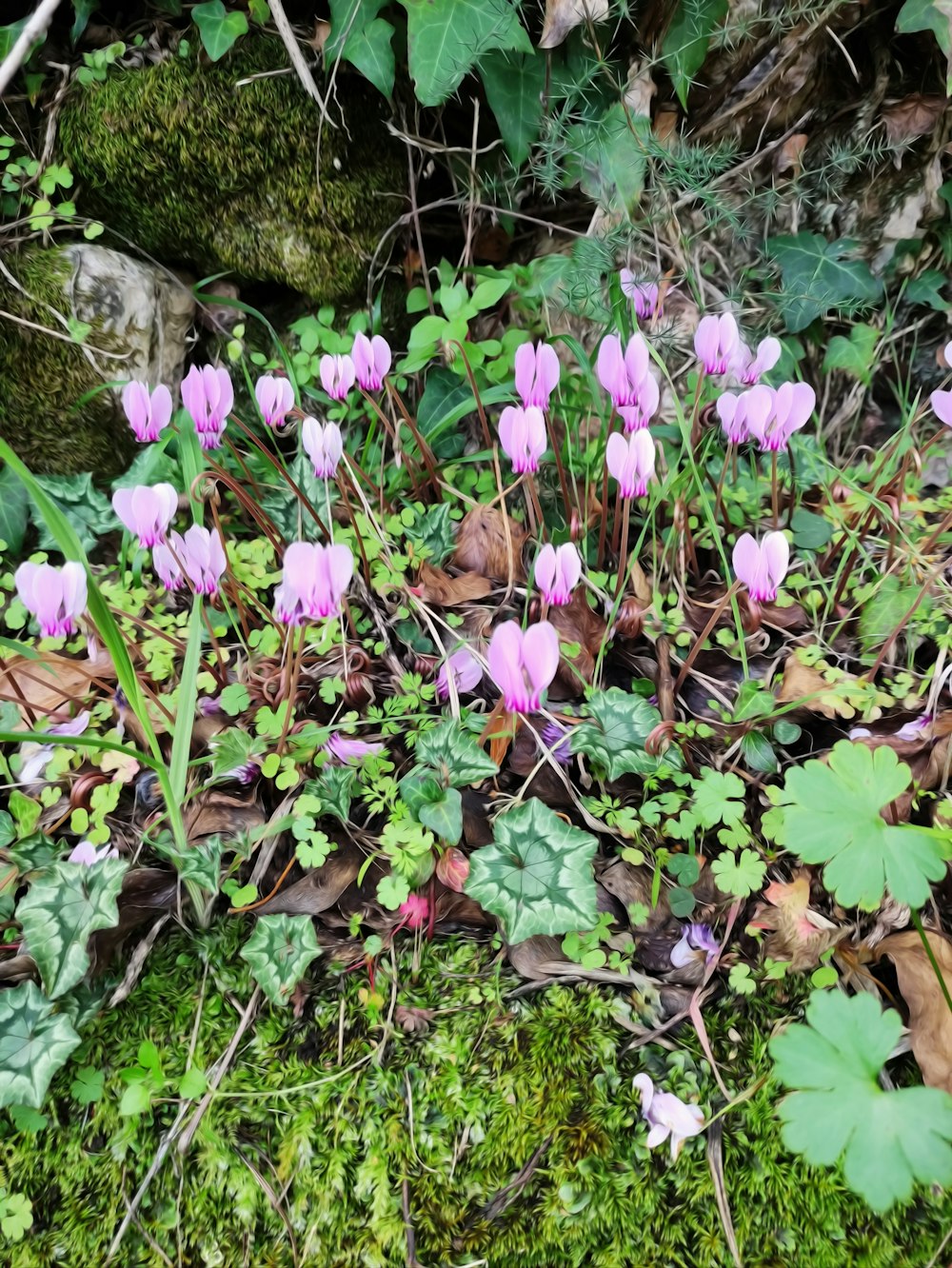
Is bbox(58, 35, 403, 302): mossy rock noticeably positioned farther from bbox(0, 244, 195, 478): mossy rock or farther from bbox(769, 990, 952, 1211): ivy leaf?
bbox(769, 990, 952, 1211): ivy leaf

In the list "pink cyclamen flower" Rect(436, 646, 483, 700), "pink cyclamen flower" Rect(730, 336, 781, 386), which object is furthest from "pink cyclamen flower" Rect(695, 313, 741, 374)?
"pink cyclamen flower" Rect(436, 646, 483, 700)

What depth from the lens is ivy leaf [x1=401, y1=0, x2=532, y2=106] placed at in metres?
1.89

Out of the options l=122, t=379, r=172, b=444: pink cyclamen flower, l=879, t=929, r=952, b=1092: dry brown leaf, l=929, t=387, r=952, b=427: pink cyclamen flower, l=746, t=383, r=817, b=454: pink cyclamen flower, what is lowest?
l=879, t=929, r=952, b=1092: dry brown leaf

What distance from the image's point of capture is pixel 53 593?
4.07 feet

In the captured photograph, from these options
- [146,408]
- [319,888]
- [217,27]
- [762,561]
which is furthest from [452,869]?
[217,27]

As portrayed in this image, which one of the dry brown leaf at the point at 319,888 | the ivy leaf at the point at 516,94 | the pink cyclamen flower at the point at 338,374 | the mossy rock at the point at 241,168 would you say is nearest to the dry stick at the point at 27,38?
the mossy rock at the point at 241,168

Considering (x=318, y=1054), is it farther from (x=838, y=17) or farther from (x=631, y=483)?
(x=838, y=17)

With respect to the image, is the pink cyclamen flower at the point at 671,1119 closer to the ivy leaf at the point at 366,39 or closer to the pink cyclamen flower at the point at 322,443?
the pink cyclamen flower at the point at 322,443

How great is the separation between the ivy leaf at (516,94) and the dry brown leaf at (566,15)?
0.25 feet

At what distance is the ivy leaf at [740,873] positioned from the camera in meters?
1.28

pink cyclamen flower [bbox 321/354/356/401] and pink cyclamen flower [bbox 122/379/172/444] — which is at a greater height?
pink cyclamen flower [bbox 122/379/172/444]

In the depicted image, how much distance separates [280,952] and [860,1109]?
837mm

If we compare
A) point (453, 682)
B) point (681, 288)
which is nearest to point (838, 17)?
point (681, 288)

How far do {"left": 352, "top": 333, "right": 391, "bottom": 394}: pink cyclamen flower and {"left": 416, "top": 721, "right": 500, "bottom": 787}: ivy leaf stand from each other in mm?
759
